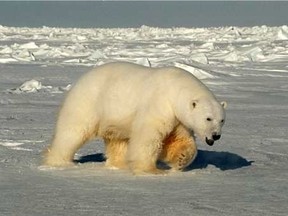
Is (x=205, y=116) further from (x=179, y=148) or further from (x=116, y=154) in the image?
(x=116, y=154)

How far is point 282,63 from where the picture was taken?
20.4m

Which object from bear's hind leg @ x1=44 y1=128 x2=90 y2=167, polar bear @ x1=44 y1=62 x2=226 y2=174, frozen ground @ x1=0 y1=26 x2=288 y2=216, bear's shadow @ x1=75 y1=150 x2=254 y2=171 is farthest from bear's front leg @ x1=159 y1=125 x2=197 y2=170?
bear's hind leg @ x1=44 y1=128 x2=90 y2=167

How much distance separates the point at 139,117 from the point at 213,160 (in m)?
1.16

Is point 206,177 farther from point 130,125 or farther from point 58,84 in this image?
point 58,84

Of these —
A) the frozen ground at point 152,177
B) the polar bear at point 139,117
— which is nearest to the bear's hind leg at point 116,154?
the polar bear at point 139,117

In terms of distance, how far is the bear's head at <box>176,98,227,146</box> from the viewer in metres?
5.89

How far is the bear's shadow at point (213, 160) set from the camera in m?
6.70

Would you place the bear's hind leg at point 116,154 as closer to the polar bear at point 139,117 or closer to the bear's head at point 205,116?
the polar bear at point 139,117

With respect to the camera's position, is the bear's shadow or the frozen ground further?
the bear's shadow

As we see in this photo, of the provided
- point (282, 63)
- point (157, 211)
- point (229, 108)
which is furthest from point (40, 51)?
point (157, 211)

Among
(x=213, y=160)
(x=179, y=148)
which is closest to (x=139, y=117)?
(x=179, y=148)

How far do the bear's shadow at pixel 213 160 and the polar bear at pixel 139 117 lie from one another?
0.37 metres

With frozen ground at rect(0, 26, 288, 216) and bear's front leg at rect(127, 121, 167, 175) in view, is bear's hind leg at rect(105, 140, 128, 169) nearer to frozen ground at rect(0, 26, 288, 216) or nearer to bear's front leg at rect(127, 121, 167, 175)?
frozen ground at rect(0, 26, 288, 216)

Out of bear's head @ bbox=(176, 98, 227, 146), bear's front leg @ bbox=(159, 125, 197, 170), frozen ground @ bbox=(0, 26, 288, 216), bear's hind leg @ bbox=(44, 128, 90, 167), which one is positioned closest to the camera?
frozen ground @ bbox=(0, 26, 288, 216)
